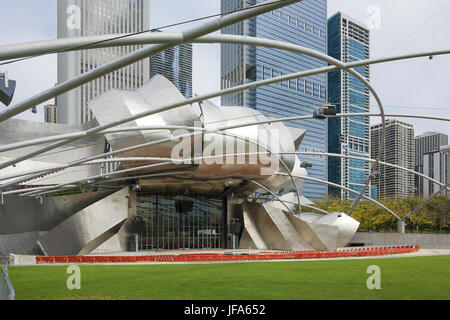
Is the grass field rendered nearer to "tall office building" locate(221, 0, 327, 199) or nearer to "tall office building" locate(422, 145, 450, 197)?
"tall office building" locate(221, 0, 327, 199)

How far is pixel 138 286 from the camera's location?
45.5 feet

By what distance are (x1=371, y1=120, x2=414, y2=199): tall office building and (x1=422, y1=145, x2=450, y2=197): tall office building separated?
16.8ft

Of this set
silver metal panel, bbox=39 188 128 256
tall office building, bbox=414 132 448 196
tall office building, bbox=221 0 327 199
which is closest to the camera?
silver metal panel, bbox=39 188 128 256

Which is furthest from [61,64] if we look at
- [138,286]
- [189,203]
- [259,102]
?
[138,286]

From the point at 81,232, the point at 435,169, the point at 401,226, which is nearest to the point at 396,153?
the point at 435,169

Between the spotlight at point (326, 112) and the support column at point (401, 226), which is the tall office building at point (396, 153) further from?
the spotlight at point (326, 112)

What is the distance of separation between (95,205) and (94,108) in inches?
359

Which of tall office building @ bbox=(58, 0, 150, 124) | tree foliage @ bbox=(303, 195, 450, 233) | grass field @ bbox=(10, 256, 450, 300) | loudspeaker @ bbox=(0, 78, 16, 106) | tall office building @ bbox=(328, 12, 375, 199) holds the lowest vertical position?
tree foliage @ bbox=(303, 195, 450, 233)

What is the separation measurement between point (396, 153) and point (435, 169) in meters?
15.5

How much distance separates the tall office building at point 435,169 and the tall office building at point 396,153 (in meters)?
5.12

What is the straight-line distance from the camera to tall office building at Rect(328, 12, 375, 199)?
4188cm

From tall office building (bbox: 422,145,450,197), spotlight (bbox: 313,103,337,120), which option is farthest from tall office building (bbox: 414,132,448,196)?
spotlight (bbox: 313,103,337,120)
